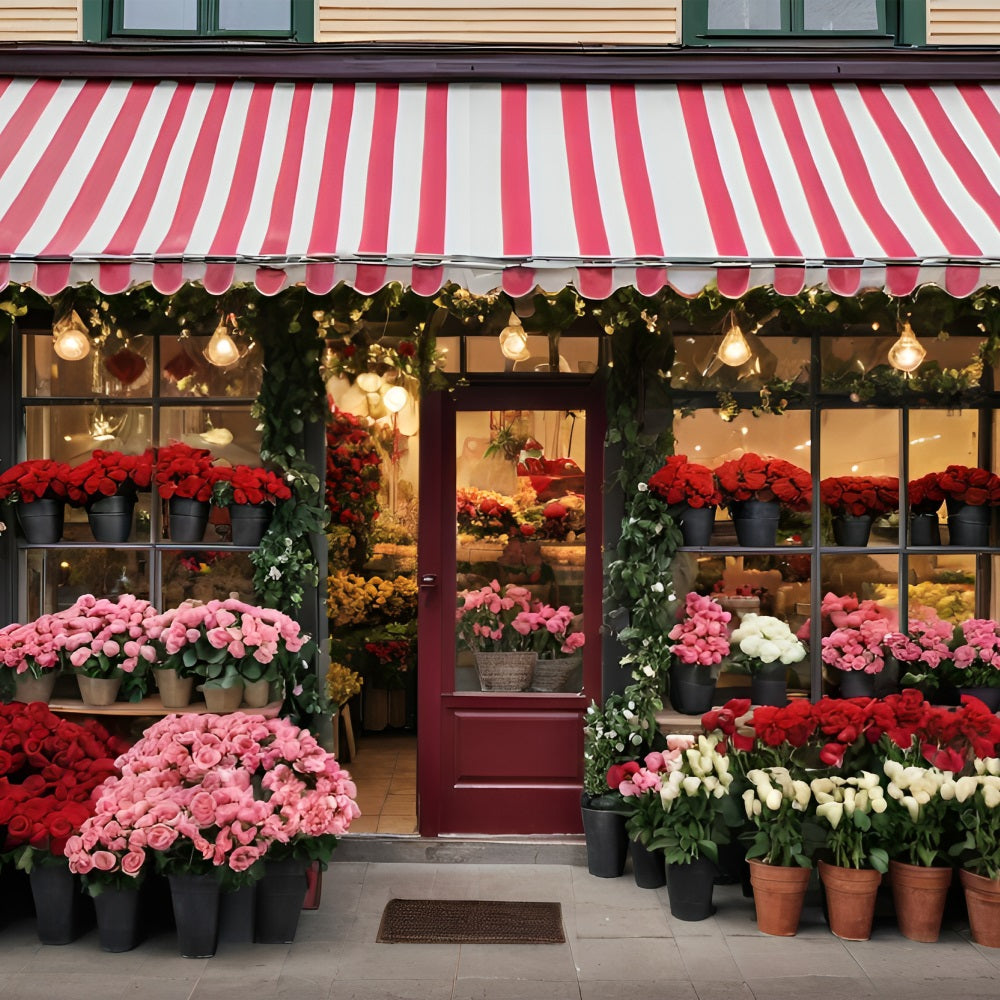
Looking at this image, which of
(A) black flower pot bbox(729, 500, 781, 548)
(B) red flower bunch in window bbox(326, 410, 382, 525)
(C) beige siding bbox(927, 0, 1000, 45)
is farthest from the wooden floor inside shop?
(C) beige siding bbox(927, 0, 1000, 45)

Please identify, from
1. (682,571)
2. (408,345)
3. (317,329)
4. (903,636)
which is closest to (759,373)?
(682,571)

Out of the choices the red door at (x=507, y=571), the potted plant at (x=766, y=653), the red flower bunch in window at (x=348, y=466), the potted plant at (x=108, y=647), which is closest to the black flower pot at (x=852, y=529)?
the potted plant at (x=766, y=653)

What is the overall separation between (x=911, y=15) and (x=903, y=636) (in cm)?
362

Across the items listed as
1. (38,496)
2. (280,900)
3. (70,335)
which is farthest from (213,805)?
(70,335)

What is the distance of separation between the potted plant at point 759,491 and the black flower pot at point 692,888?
1.80 metres

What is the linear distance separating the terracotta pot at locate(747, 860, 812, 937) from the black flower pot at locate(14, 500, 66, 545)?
410 centimetres

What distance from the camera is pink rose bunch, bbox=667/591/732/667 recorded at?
5.66 meters

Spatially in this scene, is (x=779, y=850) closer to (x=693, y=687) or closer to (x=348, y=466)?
(x=693, y=687)

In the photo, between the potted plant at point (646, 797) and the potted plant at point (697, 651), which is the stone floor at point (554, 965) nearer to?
the potted plant at point (646, 797)

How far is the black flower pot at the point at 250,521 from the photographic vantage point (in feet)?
18.8

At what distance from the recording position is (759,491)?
5809mm

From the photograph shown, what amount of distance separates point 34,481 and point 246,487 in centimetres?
116

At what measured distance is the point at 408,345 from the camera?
620 centimetres

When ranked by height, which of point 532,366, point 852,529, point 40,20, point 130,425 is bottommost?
point 852,529
